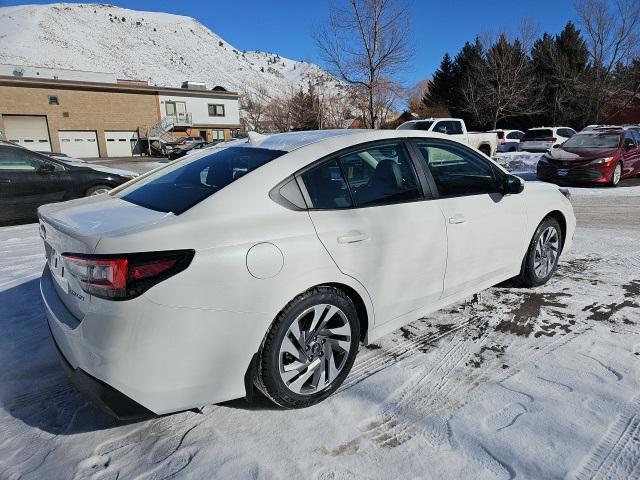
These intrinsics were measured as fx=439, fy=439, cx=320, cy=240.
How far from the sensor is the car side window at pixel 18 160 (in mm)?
7664

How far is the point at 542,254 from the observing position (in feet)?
14.1

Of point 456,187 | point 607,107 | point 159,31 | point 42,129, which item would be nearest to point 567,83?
point 607,107

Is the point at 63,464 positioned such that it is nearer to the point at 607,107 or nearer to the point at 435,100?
the point at 607,107

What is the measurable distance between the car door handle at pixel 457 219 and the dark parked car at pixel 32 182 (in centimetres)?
736

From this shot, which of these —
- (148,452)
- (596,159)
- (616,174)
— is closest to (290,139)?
(148,452)

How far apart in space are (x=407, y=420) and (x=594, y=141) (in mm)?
12621

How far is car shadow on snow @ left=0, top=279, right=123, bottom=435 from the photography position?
252 centimetres

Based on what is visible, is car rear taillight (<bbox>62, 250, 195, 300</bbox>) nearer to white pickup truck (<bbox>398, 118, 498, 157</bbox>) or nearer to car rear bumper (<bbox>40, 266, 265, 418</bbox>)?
car rear bumper (<bbox>40, 266, 265, 418</bbox>)

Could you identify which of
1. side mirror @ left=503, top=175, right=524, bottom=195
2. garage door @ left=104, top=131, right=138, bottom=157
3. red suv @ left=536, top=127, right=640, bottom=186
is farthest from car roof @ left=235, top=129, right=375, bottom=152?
garage door @ left=104, top=131, right=138, bottom=157

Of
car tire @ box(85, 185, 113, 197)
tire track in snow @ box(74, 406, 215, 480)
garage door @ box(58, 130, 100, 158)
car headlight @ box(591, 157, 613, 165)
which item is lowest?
tire track in snow @ box(74, 406, 215, 480)

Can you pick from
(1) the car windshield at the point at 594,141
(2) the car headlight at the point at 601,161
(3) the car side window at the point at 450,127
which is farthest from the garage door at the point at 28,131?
(2) the car headlight at the point at 601,161

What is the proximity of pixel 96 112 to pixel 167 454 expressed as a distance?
44271 mm

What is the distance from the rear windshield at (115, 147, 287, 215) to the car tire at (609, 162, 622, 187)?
1159cm

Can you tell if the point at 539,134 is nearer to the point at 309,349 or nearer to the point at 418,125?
the point at 418,125
